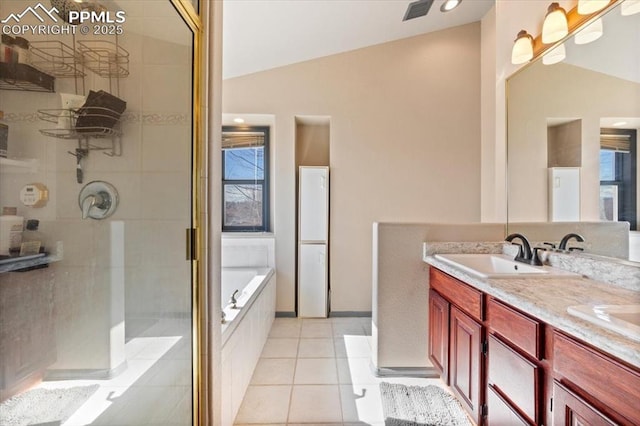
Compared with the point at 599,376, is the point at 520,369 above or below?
below

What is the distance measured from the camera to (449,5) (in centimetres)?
288

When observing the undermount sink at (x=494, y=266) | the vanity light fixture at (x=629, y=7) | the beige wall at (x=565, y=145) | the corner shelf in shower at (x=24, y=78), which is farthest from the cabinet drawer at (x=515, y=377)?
the corner shelf in shower at (x=24, y=78)

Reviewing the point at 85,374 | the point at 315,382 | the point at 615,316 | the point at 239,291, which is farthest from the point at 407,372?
the point at 85,374

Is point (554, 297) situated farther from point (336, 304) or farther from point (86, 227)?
point (336, 304)

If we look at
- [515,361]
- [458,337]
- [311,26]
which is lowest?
[458,337]

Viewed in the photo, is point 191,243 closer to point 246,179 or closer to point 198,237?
point 198,237

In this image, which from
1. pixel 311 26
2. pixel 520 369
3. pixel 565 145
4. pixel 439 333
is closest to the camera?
pixel 520 369

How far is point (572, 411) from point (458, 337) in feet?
2.51

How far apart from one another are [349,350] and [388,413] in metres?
0.83

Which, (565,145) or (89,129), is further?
(565,145)

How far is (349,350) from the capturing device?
8.47ft

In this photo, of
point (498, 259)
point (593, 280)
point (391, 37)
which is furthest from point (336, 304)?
point (391, 37)

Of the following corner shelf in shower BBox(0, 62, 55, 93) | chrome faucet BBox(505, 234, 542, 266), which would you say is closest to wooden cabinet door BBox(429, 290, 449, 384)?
chrome faucet BBox(505, 234, 542, 266)

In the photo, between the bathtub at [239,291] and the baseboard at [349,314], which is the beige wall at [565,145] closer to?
the bathtub at [239,291]
